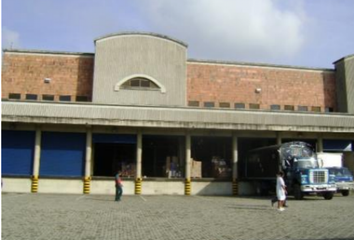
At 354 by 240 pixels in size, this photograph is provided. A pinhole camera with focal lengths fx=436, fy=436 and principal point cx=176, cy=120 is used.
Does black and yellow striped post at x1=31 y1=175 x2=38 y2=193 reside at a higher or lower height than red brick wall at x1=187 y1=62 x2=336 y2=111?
lower

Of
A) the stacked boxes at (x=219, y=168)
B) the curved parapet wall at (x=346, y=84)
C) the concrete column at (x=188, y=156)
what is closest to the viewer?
the concrete column at (x=188, y=156)

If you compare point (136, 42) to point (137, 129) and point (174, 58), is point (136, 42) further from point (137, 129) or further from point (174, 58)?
point (137, 129)

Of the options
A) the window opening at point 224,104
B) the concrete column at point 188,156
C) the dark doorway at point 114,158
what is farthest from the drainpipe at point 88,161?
the window opening at point 224,104

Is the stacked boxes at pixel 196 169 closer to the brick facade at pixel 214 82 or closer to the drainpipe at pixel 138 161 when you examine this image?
the drainpipe at pixel 138 161

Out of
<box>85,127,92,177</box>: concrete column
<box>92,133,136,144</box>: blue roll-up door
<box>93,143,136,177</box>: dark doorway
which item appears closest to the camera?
<box>85,127,92,177</box>: concrete column

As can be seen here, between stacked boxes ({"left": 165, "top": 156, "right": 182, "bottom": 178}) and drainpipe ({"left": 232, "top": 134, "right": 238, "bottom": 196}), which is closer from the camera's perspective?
drainpipe ({"left": 232, "top": 134, "right": 238, "bottom": 196})

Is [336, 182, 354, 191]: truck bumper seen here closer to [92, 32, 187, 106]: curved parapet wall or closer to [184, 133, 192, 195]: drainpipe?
[184, 133, 192, 195]: drainpipe

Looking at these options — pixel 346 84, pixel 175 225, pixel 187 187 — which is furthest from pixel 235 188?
pixel 175 225

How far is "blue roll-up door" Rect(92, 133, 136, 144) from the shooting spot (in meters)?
29.8

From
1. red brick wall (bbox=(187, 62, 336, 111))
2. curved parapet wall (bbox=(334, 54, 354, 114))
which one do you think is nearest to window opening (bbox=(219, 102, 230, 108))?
red brick wall (bbox=(187, 62, 336, 111))

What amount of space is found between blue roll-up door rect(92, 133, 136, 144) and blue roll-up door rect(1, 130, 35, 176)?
4193mm

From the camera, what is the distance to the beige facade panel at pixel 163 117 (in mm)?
28562

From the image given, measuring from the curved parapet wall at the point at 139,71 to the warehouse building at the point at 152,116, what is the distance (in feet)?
0.26

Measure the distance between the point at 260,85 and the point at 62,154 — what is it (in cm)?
1773
